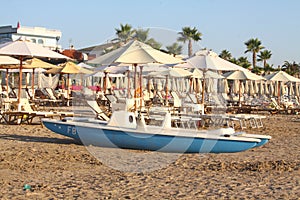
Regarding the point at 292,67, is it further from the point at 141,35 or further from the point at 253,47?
the point at 141,35

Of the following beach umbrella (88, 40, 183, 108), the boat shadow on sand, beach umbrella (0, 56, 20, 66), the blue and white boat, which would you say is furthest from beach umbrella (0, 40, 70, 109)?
the blue and white boat

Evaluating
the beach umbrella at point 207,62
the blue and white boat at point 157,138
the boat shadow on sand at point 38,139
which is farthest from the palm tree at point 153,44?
the beach umbrella at point 207,62

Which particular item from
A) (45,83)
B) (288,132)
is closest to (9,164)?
(288,132)

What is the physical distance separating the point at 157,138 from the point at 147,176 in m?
1.83

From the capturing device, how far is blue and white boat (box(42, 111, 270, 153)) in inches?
350

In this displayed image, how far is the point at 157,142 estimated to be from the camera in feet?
29.8

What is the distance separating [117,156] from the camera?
878 centimetres

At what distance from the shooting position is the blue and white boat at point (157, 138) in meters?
8.90

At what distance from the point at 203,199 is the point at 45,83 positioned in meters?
27.5

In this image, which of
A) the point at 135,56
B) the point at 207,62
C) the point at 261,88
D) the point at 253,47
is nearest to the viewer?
the point at 135,56

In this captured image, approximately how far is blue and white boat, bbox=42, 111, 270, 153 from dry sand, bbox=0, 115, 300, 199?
0.19m

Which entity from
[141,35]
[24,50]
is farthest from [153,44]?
[24,50]

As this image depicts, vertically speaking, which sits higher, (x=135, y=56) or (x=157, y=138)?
(x=135, y=56)

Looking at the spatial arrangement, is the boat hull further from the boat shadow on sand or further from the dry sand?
the boat shadow on sand
